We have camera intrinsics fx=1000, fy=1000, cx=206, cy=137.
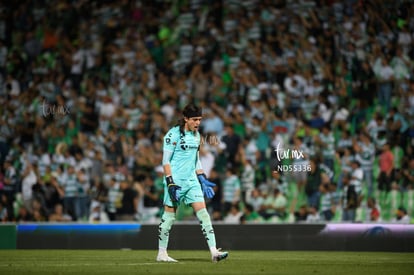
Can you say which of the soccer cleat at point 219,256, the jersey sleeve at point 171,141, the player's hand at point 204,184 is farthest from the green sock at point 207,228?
the jersey sleeve at point 171,141

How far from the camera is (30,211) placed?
2286 cm

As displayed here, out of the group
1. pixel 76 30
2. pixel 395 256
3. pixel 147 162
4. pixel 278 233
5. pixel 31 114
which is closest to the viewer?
pixel 395 256

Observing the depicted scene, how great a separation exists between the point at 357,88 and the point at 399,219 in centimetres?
469

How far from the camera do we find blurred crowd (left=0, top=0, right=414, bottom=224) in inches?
811

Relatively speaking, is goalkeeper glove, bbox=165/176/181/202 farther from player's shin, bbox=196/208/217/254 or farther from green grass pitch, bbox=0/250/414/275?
green grass pitch, bbox=0/250/414/275

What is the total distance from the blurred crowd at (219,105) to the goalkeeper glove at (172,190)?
266 inches

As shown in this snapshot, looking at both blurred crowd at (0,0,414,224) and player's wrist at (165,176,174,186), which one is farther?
blurred crowd at (0,0,414,224)

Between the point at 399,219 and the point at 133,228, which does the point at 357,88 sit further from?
the point at 133,228

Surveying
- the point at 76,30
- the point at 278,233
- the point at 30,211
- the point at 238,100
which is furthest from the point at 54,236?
the point at 76,30

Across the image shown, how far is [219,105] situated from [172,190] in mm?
10800

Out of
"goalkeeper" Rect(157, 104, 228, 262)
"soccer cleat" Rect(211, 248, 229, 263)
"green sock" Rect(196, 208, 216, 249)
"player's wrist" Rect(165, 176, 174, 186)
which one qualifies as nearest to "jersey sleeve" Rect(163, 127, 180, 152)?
"goalkeeper" Rect(157, 104, 228, 262)

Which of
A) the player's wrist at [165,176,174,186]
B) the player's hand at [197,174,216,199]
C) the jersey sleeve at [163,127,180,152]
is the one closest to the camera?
the player's wrist at [165,176,174,186]

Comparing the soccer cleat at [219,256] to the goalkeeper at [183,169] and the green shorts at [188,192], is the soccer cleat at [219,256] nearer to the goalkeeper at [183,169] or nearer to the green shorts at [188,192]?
the goalkeeper at [183,169]

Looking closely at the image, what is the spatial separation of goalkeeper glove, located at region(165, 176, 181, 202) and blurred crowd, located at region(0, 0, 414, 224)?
22.2ft
